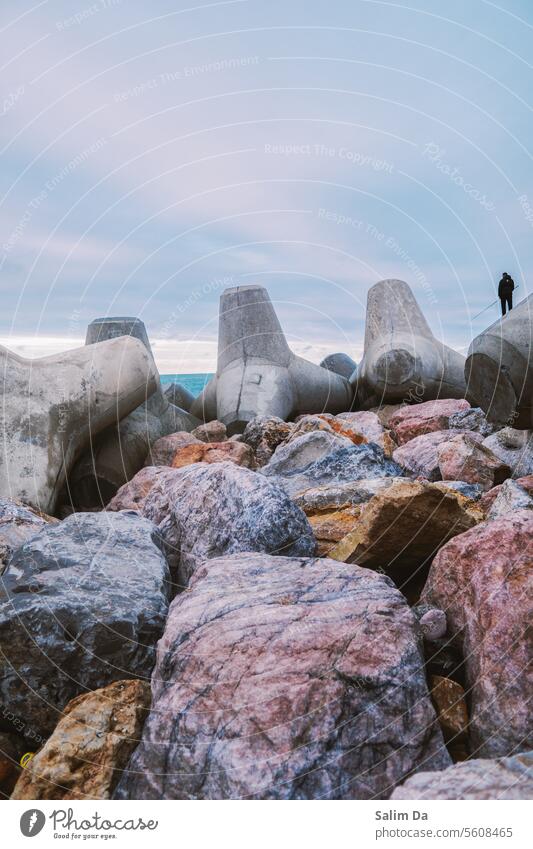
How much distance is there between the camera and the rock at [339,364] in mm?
15875

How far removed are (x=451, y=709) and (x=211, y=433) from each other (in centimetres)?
709

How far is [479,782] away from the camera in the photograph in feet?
5.85

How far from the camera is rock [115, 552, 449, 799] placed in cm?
195

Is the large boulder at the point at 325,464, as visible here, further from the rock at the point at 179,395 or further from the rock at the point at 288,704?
the rock at the point at 179,395

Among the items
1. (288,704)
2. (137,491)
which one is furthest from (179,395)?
(288,704)

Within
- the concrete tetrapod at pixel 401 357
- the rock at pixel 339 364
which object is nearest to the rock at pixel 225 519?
the concrete tetrapod at pixel 401 357

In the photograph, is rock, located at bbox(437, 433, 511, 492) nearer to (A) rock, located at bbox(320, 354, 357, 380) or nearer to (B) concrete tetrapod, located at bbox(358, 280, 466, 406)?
(B) concrete tetrapod, located at bbox(358, 280, 466, 406)

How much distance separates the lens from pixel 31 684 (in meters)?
2.69

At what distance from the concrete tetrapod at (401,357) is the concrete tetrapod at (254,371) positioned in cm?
110

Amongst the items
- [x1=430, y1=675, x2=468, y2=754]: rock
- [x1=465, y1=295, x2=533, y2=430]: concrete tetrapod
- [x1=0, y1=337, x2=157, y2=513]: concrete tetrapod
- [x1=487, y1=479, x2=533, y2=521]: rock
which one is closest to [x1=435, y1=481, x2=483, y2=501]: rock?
[x1=487, y1=479, x2=533, y2=521]: rock

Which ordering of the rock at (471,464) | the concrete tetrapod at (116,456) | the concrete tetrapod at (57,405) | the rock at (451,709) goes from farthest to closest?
the concrete tetrapod at (116,456) < the concrete tetrapod at (57,405) < the rock at (471,464) < the rock at (451,709)

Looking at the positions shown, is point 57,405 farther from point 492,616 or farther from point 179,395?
point 179,395
